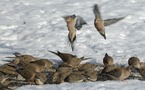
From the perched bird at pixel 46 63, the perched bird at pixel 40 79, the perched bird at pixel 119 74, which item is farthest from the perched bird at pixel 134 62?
the perched bird at pixel 40 79

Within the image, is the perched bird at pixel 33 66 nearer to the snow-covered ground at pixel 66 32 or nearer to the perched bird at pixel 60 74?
the perched bird at pixel 60 74

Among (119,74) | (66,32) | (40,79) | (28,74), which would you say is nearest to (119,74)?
(119,74)

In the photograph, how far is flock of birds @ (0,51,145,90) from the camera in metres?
5.96

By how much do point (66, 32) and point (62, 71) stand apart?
101 inches

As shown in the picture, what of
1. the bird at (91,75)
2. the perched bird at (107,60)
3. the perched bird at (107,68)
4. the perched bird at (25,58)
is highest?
the perched bird at (25,58)

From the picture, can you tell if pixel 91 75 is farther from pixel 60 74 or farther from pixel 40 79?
pixel 40 79

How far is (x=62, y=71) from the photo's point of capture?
6.13 m

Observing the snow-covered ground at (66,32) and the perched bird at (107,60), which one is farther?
the snow-covered ground at (66,32)

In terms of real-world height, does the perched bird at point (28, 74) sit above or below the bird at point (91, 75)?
above

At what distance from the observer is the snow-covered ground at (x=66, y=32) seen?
7078 millimetres

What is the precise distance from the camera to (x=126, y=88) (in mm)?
5648

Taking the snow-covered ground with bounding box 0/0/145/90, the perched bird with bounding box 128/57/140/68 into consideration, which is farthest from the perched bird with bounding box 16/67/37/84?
the perched bird with bounding box 128/57/140/68

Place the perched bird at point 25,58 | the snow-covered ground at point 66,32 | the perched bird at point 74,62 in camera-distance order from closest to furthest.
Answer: the perched bird at point 74,62
the perched bird at point 25,58
the snow-covered ground at point 66,32

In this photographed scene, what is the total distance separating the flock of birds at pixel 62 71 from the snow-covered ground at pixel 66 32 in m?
0.13
